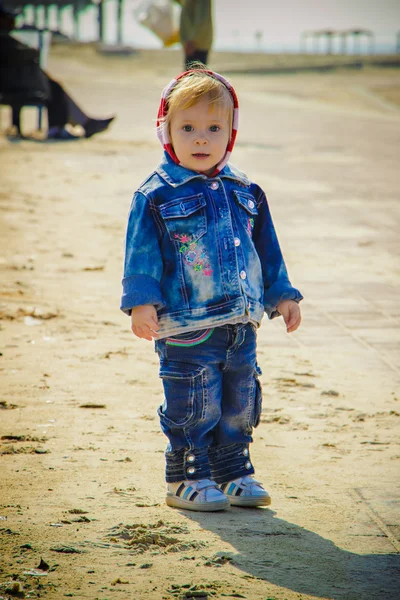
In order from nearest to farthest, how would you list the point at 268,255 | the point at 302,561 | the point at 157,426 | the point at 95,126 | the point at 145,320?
the point at 302,561
the point at 145,320
the point at 268,255
the point at 157,426
the point at 95,126

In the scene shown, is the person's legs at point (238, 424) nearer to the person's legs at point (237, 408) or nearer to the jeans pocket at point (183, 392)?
the person's legs at point (237, 408)

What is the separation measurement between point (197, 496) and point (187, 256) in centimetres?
82

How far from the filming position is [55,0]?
158 feet

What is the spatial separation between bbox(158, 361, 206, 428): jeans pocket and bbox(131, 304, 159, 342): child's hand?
16 centimetres

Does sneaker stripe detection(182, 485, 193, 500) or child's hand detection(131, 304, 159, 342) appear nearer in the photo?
child's hand detection(131, 304, 159, 342)

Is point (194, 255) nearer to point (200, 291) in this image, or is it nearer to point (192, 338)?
point (200, 291)

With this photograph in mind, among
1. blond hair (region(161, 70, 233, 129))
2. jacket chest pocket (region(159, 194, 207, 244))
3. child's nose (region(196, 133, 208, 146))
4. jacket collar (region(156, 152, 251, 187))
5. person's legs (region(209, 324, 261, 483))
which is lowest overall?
person's legs (region(209, 324, 261, 483))

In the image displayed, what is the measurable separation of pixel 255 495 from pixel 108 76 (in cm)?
2961

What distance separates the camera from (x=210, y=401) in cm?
299

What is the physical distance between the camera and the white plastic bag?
18.7m

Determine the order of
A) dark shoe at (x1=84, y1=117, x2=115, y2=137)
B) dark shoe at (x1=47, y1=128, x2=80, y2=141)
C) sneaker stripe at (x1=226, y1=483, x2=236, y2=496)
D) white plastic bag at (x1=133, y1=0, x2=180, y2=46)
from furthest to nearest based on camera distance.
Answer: white plastic bag at (x1=133, y1=0, x2=180, y2=46) < dark shoe at (x1=47, y1=128, x2=80, y2=141) < dark shoe at (x1=84, y1=117, x2=115, y2=137) < sneaker stripe at (x1=226, y1=483, x2=236, y2=496)

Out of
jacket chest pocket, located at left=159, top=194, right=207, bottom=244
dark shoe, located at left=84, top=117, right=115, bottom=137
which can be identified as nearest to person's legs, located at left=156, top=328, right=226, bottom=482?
jacket chest pocket, located at left=159, top=194, right=207, bottom=244

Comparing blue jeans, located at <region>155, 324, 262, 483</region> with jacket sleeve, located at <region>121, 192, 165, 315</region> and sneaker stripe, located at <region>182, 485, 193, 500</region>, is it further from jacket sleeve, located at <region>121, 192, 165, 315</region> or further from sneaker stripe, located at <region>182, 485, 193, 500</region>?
jacket sleeve, located at <region>121, 192, 165, 315</region>

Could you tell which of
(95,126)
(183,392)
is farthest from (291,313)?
(95,126)
